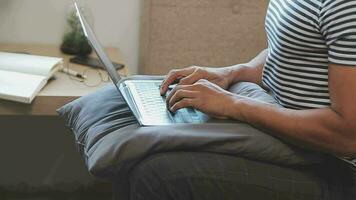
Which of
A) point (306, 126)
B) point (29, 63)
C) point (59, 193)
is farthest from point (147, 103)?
point (59, 193)

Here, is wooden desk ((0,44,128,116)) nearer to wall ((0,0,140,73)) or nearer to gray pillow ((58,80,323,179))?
wall ((0,0,140,73))

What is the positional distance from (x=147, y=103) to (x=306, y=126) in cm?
36

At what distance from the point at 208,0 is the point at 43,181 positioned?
926 mm

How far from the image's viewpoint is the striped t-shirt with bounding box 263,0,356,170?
0.96 m

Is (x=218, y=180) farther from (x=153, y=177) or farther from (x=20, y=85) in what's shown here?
(x=20, y=85)

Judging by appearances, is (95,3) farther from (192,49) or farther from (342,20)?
(342,20)

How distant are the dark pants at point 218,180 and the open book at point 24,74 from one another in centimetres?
59

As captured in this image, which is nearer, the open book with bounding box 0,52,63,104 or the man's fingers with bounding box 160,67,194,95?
the man's fingers with bounding box 160,67,194,95

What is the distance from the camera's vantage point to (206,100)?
1090 millimetres

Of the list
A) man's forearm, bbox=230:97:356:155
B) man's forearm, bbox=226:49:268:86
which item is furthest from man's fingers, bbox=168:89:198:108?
man's forearm, bbox=226:49:268:86

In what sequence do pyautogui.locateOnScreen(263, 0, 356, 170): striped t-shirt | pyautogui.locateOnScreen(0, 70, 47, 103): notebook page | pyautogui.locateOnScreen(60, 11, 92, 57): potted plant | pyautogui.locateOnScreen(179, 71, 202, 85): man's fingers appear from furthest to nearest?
1. pyautogui.locateOnScreen(60, 11, 92, 57): potted plant
2. pyautogui.locateOnScreen(0, 70, 47, 103): notebook page
3. pyautogui.locateOnScreen(179, 71, 202, 85): man's fingers
4. pyautogui.locateOnScreen(263, 0, 356, 170): striped t-shirt

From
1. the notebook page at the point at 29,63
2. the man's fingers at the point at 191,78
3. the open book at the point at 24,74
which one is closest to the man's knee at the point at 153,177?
the man's fingers at the point at 191,78

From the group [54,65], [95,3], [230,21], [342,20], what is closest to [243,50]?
[230,21]

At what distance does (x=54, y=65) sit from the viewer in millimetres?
1654
